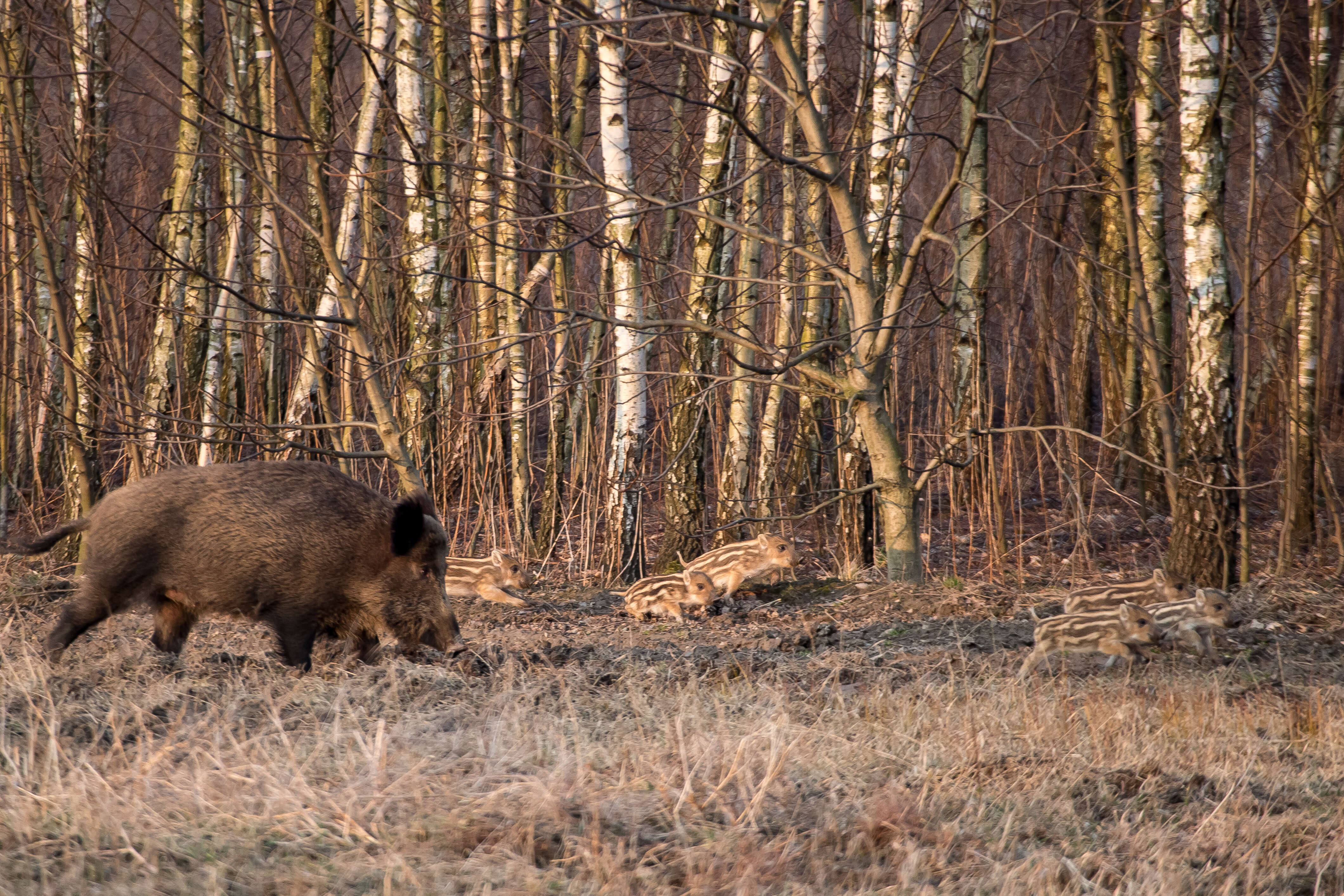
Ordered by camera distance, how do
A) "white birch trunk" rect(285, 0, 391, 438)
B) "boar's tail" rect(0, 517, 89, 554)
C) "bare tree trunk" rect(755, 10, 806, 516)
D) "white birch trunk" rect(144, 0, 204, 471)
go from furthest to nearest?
"white birch trunk" rect(285, 0, 391, 438) < "white birch trunk" rect(144, 0, 204, 471) < "bare tree trunk" rect(755, 10, 806, 516) < "boar's tail" rect(0, 517, 89, 554)

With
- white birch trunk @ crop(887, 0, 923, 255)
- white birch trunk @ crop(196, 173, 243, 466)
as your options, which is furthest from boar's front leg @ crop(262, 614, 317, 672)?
white birch trunk @ crop(196, 173, 243, 466)

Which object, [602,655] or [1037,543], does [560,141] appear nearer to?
[602,655]

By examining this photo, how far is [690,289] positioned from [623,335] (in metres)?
3.11

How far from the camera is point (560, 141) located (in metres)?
6.89

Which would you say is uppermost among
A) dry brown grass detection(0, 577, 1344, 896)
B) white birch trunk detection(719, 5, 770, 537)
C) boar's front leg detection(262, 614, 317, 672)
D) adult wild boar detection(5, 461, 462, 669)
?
white birch trunk detection(719, 5, 770, 537)

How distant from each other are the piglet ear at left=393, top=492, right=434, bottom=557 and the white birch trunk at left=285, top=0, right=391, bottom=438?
13.1 feet

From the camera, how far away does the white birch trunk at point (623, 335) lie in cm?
951

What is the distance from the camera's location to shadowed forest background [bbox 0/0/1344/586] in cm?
785

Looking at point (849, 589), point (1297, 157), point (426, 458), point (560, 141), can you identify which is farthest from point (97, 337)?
point (1297, 157)

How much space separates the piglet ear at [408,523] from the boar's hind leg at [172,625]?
1130 mm

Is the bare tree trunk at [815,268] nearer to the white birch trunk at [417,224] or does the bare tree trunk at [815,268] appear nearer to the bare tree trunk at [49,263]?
the white birch trunk at [417,224]

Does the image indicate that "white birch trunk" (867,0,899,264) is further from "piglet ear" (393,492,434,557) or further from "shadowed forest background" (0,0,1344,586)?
"piglet ear" (393,492,434,557)

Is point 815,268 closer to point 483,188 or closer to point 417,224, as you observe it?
point 483,188

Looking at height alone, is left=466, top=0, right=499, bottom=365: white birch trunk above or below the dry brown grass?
above
